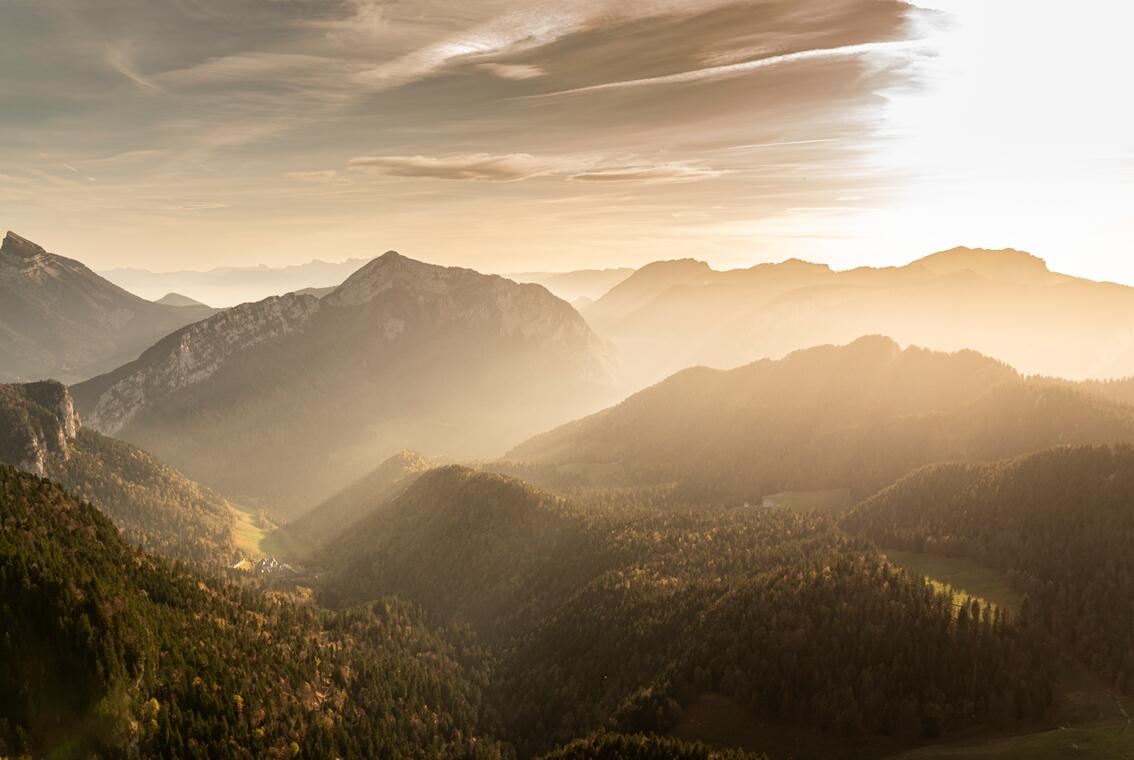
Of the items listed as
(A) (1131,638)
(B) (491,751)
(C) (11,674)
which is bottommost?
(B) (491,751)

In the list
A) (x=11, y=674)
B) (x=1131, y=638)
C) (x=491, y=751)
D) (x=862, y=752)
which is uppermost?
(x=11, y=674)

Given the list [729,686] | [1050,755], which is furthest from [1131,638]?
[729,686]

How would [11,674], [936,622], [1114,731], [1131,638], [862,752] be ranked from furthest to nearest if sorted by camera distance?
[936,622] → [1131,638] → [862,752] → [1114,731] → [11,674]

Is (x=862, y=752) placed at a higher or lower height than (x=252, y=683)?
lower

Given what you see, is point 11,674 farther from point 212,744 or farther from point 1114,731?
point 1114,731

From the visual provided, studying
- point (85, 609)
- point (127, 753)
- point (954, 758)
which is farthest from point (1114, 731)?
point (85, 609)

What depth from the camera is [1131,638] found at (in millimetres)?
177750

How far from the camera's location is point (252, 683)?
179875 mm

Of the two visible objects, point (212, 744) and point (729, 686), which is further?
point (729, 686)

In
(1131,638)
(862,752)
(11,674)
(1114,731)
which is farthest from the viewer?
(1131,638)

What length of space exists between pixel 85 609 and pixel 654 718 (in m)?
148

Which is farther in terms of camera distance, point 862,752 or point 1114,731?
point 862,752

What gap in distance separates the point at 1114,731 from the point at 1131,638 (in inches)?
1662

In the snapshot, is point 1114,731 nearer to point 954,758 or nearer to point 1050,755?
point 1050,755
